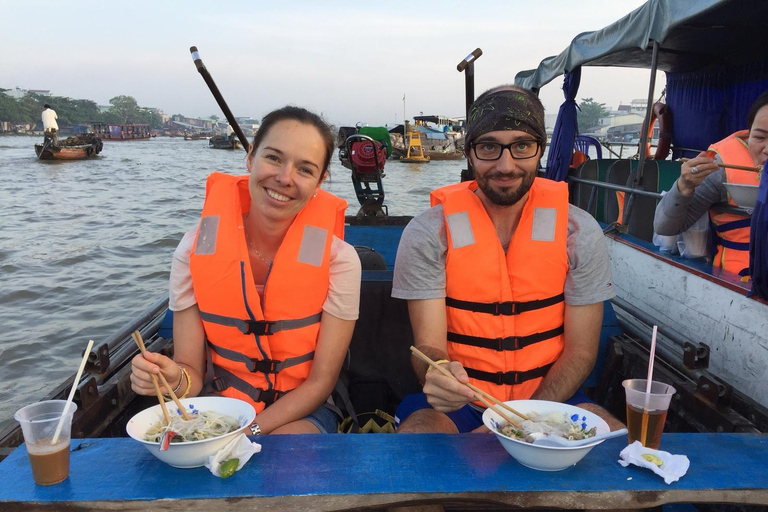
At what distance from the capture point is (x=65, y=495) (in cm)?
136

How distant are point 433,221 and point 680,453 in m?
1.26

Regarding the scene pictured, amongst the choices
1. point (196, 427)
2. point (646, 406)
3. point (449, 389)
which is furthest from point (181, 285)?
point (646, 406)

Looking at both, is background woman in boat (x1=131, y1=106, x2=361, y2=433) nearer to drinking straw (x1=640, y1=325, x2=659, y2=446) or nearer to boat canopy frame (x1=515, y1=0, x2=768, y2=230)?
drinking straw (x1=640, y1=325, x2=659, y2=446)

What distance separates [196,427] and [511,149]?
1507 millimetres

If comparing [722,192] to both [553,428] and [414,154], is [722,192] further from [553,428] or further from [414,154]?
[414,154]

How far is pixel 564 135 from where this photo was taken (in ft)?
22.8

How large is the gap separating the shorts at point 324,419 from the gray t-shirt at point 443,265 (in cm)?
55

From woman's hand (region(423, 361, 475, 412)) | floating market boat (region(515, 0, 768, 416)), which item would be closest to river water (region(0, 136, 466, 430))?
woman's hand (region(423, 361, 475, 412))

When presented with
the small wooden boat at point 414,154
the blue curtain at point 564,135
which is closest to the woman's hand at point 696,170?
the blue curtain at point 564,135

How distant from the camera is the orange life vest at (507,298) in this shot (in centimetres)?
232

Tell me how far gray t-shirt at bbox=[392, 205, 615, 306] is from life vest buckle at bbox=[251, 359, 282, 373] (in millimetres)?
562

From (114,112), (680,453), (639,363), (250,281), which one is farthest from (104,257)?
(114,112)

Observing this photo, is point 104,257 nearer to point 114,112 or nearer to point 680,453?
point 680,453

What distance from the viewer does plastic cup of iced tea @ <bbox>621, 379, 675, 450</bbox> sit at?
1.49m
